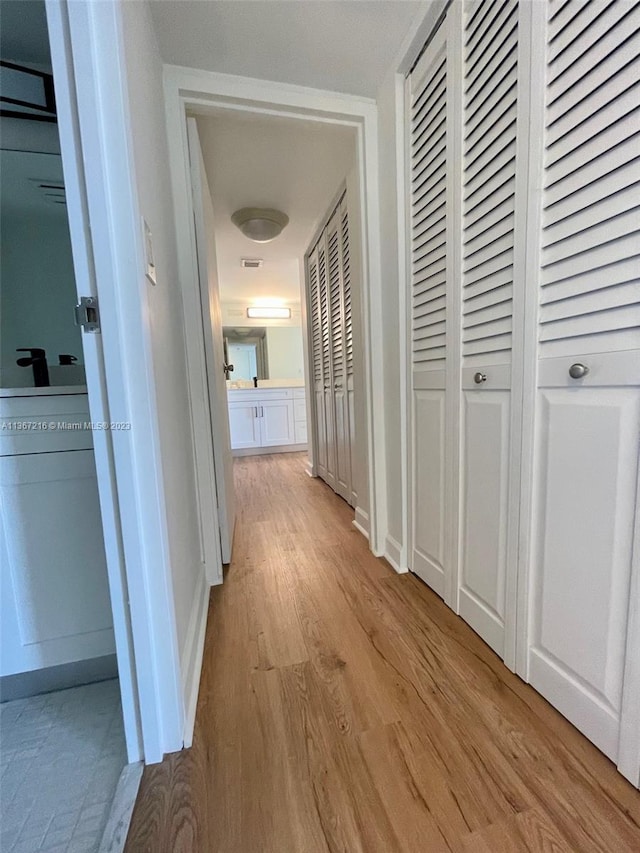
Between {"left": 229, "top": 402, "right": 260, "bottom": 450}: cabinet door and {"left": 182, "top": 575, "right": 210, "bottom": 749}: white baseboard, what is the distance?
3222mm

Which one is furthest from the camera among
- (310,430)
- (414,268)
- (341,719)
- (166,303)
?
(310,430)

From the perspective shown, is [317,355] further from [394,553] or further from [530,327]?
[530,327]

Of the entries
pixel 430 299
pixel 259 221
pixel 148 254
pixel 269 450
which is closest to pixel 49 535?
pixel 148 254

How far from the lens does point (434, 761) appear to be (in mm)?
832

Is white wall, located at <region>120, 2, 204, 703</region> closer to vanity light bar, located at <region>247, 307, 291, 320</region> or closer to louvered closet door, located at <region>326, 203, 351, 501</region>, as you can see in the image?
louvered closet door, located at <region>326, 203, 351, 501</region>

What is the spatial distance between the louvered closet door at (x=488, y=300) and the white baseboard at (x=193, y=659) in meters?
0.92

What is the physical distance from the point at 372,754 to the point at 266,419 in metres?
4.00

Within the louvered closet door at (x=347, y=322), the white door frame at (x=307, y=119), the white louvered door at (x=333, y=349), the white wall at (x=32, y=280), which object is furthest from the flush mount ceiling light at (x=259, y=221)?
the white wall at (x=32, y=280)

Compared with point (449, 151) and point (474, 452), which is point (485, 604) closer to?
point (474, 452)

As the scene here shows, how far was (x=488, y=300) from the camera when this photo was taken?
42.9 inches

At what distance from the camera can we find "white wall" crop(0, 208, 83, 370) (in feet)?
4.34

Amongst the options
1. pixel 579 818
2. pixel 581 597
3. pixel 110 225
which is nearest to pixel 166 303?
pixel 110 225

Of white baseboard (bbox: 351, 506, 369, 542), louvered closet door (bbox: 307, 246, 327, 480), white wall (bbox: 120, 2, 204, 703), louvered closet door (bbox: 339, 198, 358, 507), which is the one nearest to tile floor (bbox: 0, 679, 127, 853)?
white wall (bbox: 120, 2, 204, 703)

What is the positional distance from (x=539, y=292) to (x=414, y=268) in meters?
0.67
